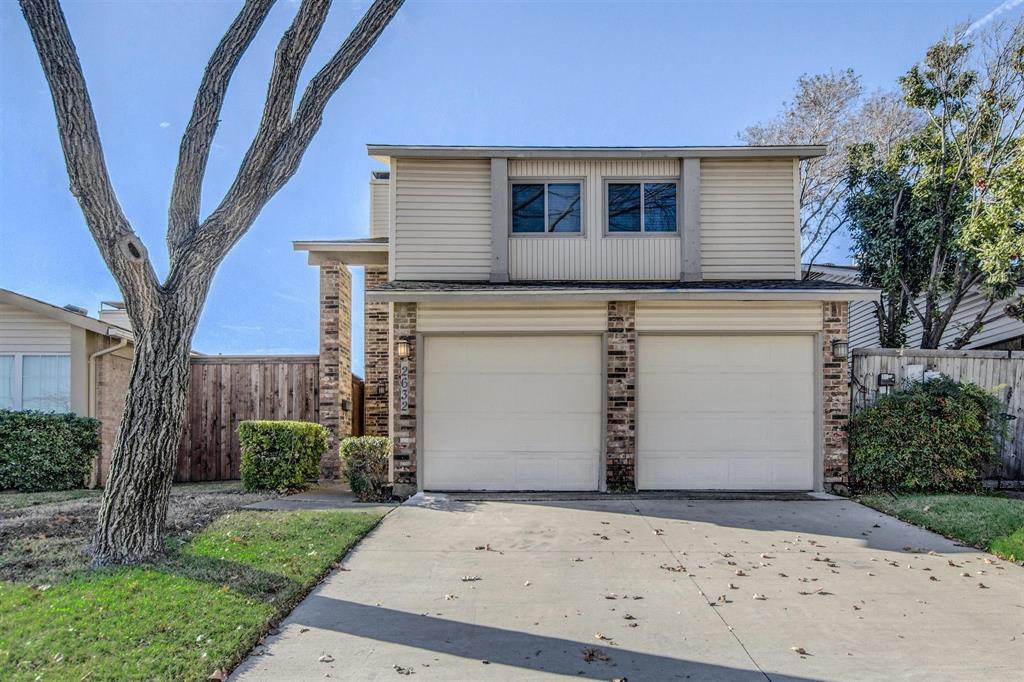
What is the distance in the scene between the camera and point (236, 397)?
1249cm

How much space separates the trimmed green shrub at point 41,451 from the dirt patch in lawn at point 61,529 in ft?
6.69

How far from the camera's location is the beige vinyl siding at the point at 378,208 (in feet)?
45.0

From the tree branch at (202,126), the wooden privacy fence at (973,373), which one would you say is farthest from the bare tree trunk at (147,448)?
the wooden privacy fence at (973,373)

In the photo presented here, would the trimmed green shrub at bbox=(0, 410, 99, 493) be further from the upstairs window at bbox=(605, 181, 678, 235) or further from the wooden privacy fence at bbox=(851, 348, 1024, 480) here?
the wooden privacy fence at bbox=(851, 348, 1024, 480)

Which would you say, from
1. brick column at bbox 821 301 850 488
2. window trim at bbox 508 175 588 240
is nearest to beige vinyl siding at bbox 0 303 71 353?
window trim at bbox 508 175 588 240

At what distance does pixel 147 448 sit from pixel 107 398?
7485 millimetres

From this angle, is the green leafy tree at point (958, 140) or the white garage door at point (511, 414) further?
the green leafy tree at point (958, 140)

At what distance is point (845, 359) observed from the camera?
9.48 metres

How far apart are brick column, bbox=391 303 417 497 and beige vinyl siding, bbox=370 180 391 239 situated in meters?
4.56

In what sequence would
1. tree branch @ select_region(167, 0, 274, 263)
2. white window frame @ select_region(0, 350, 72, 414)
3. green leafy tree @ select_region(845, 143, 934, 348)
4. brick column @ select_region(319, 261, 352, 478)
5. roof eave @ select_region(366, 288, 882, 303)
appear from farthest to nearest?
1. green leafy tree @ select_region(845, 143, 934, 348)
2. brick column @ select_region(319, 261, 352, 478)
3. white window frame @ select_region(0, 350, 72, 414)
4. roof eave @ select_region(366, 288, 882, 303)
5. tree branch @ select_region(167, 0, 274, 263)

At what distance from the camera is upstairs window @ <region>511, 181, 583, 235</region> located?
10664mm

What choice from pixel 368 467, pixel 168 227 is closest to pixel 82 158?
pixel 168 227

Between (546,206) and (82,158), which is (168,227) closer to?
(82,158)

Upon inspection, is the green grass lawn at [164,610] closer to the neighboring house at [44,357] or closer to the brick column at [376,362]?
the brick column at [376,362]
